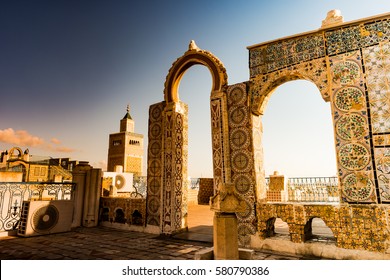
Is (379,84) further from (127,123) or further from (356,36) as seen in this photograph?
(127,123)

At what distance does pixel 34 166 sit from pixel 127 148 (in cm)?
2254

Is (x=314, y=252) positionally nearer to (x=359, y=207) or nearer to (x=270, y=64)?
(x=359, y=207)

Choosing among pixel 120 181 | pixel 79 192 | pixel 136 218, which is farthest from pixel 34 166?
pixel 136 218

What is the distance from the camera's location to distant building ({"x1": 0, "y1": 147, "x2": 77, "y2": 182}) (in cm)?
2722

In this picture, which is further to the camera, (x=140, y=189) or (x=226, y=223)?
(x=140, y=189)

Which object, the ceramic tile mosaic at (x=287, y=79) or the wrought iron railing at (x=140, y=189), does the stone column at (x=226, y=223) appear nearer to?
the ceramic tile mosaic at (x=287, y=79)

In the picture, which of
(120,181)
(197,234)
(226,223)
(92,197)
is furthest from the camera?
(120,181)

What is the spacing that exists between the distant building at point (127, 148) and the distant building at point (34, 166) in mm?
16475

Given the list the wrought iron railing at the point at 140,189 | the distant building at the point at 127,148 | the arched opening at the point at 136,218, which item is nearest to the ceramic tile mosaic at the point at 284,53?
the arched opening at the point at 136,218

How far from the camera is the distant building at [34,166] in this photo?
2722cm

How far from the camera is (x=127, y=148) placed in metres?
53.3

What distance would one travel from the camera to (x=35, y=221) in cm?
638

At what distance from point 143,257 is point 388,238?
13.7ft

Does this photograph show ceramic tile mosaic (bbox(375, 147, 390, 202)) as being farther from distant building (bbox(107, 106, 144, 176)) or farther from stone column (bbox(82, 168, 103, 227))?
distant building (bbox(107, 106, 144, 176))
